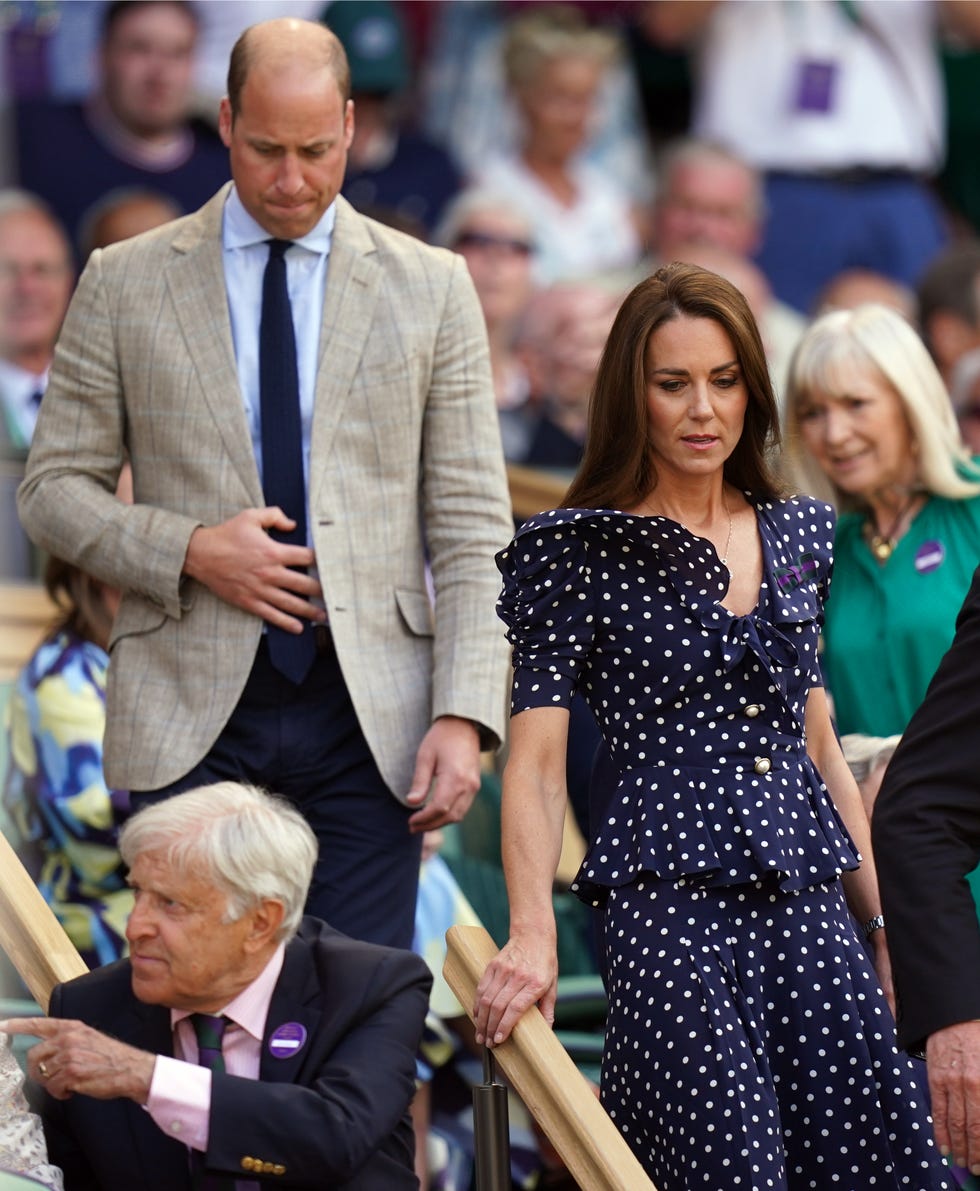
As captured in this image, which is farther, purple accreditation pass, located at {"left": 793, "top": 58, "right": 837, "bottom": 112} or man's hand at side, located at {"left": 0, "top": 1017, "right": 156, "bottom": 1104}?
purple accreditation pass, located at {"left": 793, "top": 58, "right": 837, "bottom": 112}

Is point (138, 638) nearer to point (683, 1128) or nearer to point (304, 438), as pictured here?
point (304, 438)

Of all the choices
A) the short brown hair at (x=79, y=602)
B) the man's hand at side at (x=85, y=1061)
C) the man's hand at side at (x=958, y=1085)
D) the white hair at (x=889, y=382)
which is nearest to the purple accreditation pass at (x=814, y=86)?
the white hair at (x=889, y=382)

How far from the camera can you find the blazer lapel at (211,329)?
3855 mm

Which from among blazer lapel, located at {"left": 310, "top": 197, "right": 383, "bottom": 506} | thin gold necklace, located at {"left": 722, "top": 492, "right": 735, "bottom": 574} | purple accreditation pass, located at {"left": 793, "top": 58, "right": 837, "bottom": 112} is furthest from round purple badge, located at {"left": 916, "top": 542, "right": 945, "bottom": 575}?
purple accreditation pass, located at {"left": 793, "top": 58, "right": 837, "bottom": 112}

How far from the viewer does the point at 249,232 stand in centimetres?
394

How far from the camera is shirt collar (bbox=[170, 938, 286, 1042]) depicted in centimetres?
332

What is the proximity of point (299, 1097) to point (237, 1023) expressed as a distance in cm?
19

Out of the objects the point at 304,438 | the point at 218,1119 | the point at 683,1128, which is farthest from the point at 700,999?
the point at 304,438

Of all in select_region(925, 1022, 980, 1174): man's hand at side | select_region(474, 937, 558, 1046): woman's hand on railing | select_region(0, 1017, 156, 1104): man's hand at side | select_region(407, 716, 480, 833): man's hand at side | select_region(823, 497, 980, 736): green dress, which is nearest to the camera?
select_region(925, 1022, 980, 1174): man's hand at side

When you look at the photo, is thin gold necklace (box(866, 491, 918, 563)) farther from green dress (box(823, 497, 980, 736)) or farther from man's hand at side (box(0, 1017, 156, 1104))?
man's hand at side (box(0, 1017, 156, 1104))

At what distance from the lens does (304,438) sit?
12.8 feet

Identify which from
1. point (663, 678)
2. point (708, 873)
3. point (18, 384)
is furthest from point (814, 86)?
point (708, 873)

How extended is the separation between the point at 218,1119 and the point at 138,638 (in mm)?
1028

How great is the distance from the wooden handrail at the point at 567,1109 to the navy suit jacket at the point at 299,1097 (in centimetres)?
14
